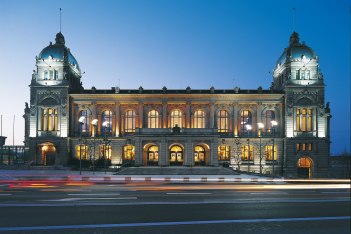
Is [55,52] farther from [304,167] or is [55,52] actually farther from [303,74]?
[304,167]

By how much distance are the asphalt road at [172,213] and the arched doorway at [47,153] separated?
53.6 m

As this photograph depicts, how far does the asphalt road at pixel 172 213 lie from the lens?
542 inches

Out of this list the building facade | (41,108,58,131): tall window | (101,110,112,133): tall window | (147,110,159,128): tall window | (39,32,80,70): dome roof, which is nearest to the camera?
the building facade

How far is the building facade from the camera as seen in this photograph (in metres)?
75.6

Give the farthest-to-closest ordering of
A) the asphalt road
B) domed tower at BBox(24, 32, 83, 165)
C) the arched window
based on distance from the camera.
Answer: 1. the arched window
2. domed tower at BBox(24, 32, 83, 165)
3. the asphalt road

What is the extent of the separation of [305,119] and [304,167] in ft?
28.8

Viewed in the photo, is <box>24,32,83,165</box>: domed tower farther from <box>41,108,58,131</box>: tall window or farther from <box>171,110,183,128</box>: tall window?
<box>171,110,183,128</box>: tall window

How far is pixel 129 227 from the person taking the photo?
1396cm

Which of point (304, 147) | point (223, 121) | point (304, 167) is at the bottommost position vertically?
point (304, 167)

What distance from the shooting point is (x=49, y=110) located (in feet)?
251

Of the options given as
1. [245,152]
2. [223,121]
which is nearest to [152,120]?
[223,121]

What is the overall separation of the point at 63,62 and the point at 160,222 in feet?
219

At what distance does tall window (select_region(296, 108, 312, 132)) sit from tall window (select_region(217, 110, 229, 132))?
12794 mm

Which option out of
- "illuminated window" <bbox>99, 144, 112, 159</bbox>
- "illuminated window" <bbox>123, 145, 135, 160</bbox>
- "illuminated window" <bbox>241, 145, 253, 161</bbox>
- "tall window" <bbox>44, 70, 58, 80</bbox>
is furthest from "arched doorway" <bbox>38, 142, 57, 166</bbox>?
"illuminated window" <bbox>241, 145, 253, 161</bbox>
